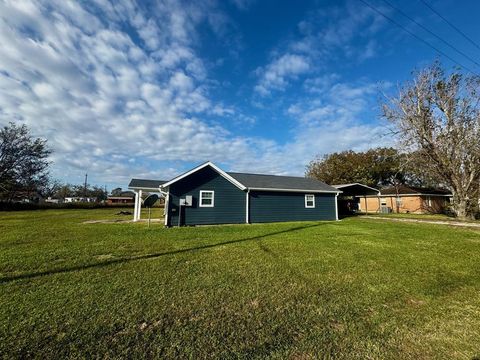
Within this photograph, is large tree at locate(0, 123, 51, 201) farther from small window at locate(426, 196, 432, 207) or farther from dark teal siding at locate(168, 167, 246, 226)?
small window at locate(426, 196, 432, 207)

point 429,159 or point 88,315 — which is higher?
point 429,159

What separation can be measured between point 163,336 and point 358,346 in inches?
98.3

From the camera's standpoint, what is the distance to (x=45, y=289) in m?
4.88

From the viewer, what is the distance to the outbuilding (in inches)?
601

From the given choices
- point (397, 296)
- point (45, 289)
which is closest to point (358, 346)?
point (397, 296)

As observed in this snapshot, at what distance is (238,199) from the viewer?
1692 cm

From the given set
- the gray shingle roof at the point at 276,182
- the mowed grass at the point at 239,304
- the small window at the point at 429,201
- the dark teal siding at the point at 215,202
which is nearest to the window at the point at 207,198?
the dark teal siding at the point at 215,202

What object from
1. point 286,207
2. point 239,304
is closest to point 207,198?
point 286,207

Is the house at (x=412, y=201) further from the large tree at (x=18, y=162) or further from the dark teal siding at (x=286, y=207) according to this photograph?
the large tree at (x=18, y=162)

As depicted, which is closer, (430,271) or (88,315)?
(88,315)

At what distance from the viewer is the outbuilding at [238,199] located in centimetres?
1527

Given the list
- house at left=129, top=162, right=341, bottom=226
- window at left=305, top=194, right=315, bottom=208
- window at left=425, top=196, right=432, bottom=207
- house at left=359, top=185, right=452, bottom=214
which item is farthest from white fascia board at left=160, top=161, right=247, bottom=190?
window at left=425, top=196, right=432, bottom=207

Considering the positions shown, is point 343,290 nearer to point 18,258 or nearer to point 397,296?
point 397,296

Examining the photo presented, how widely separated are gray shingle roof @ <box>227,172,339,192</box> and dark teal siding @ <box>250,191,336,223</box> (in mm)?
467
